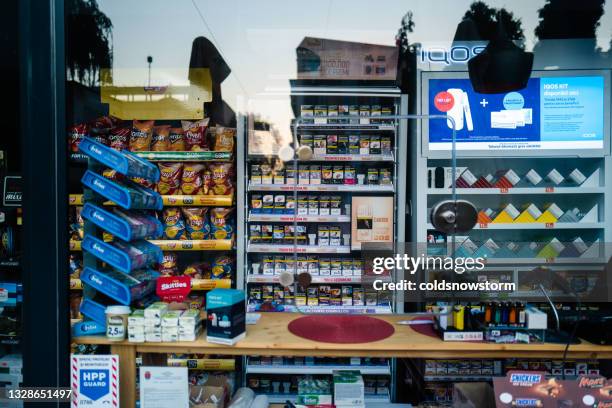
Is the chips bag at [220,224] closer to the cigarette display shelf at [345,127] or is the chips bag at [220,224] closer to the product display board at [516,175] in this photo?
the cigarette display shelf at [345,127]

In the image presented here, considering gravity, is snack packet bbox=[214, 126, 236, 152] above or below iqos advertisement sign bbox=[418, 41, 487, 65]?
below

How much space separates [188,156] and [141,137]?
1.55 ft

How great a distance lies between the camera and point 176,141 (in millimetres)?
3645

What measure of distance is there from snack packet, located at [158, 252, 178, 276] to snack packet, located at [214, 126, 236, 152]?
1.01 metres

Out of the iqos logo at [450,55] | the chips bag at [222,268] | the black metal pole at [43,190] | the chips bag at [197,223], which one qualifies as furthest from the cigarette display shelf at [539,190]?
the black metal pole at [43,190]

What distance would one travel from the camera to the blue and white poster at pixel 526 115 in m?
3.32

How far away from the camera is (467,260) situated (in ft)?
10.5

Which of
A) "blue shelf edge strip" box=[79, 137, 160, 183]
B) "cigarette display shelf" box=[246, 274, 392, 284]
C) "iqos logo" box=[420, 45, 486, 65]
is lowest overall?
"cigarette display shelf" box=[246, 274, 392, 284]

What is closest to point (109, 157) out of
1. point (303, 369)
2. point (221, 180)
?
point (221, 180)

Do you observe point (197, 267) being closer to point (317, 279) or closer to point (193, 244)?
point (193, 244)

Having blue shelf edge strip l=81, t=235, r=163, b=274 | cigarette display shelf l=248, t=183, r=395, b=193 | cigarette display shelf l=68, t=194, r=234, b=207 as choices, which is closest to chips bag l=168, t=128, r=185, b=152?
cigarette display shelf l=68, t=194, r=234, b=207

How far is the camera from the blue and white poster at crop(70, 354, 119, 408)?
196 cm

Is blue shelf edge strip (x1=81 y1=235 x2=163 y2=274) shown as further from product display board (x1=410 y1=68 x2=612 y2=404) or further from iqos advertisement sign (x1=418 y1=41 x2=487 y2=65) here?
iqos advertisement sign (x1=418 y1=41 x2=487 y2=65)

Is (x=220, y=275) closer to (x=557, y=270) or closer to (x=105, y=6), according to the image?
(x=105, y=6)
